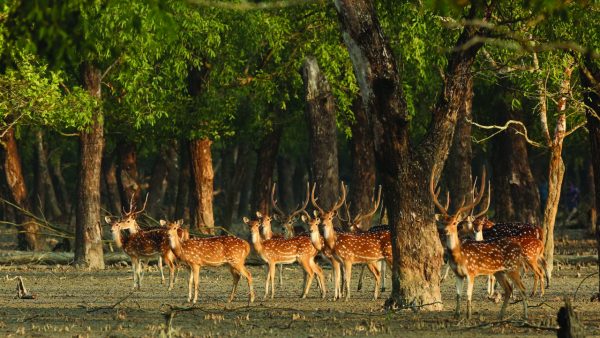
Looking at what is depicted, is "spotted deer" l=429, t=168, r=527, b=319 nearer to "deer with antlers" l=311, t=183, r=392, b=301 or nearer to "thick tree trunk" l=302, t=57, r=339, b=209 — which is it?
"deer with antlers" l=311, t=183, r=392, b=301

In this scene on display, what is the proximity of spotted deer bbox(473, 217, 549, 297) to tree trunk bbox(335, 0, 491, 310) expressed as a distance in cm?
254

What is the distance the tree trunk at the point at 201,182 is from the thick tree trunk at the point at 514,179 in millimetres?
7974

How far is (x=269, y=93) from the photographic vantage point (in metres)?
31.1

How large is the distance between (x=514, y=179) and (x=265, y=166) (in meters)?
7.32

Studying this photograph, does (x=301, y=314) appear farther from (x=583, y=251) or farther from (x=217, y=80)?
(x=583, y=251)

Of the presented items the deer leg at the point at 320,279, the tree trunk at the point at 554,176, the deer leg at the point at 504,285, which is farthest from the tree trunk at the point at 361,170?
the deer leg at the point at 504,285

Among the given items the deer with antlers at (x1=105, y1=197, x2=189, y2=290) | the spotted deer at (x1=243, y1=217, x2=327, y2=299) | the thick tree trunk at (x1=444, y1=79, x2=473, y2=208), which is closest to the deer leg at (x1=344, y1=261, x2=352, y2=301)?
the spotted deer at (x1=243, y1=217, x2=327, y2=299)

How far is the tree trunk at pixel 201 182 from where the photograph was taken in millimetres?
32219

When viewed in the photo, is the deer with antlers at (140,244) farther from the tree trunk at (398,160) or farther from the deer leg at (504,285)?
the deer leg at (504,285)

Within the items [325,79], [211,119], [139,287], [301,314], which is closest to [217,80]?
[211,119]

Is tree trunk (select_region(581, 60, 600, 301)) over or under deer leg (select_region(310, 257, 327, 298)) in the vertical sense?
over

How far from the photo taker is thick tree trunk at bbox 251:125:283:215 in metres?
38.3

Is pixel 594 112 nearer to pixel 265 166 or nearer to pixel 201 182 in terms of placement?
pixel 201 182

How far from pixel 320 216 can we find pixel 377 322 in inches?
246
